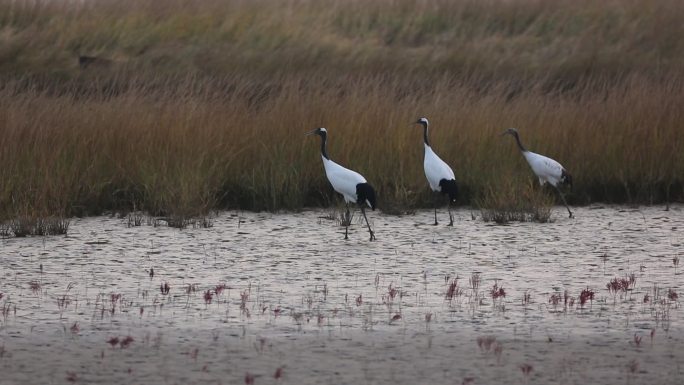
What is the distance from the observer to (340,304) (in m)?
5.73

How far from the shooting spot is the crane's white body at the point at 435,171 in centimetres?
822

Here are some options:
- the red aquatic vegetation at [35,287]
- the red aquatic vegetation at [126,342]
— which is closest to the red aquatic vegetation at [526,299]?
the red aquatic vegetation at [126,342]

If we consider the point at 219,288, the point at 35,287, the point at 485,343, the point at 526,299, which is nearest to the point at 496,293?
the point at 526,299

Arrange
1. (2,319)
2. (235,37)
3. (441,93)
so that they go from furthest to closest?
(235,37) → (441,93) → (2,319)

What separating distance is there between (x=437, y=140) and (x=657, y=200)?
1.61 m

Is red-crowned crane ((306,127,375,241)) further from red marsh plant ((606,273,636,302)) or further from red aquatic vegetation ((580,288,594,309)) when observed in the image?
red aquatic vegetation ((580,288,594,309))

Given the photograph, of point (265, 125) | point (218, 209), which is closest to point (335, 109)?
point (265, 125)

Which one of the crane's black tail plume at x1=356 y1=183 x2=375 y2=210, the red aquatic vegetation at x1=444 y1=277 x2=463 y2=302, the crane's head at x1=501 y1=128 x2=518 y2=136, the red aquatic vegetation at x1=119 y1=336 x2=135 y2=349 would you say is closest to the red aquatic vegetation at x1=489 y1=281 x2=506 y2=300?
the red aquatic vegetation at x1=444 y1=277 x2=463 y2=302

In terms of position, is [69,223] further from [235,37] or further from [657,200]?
[235,37]

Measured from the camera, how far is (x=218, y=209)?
866 centimetres

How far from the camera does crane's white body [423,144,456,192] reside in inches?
324

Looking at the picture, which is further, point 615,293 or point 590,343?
point 615,293

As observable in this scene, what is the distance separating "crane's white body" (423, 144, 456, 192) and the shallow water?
0.26 metres

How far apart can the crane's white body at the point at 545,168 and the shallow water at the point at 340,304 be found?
42cm
